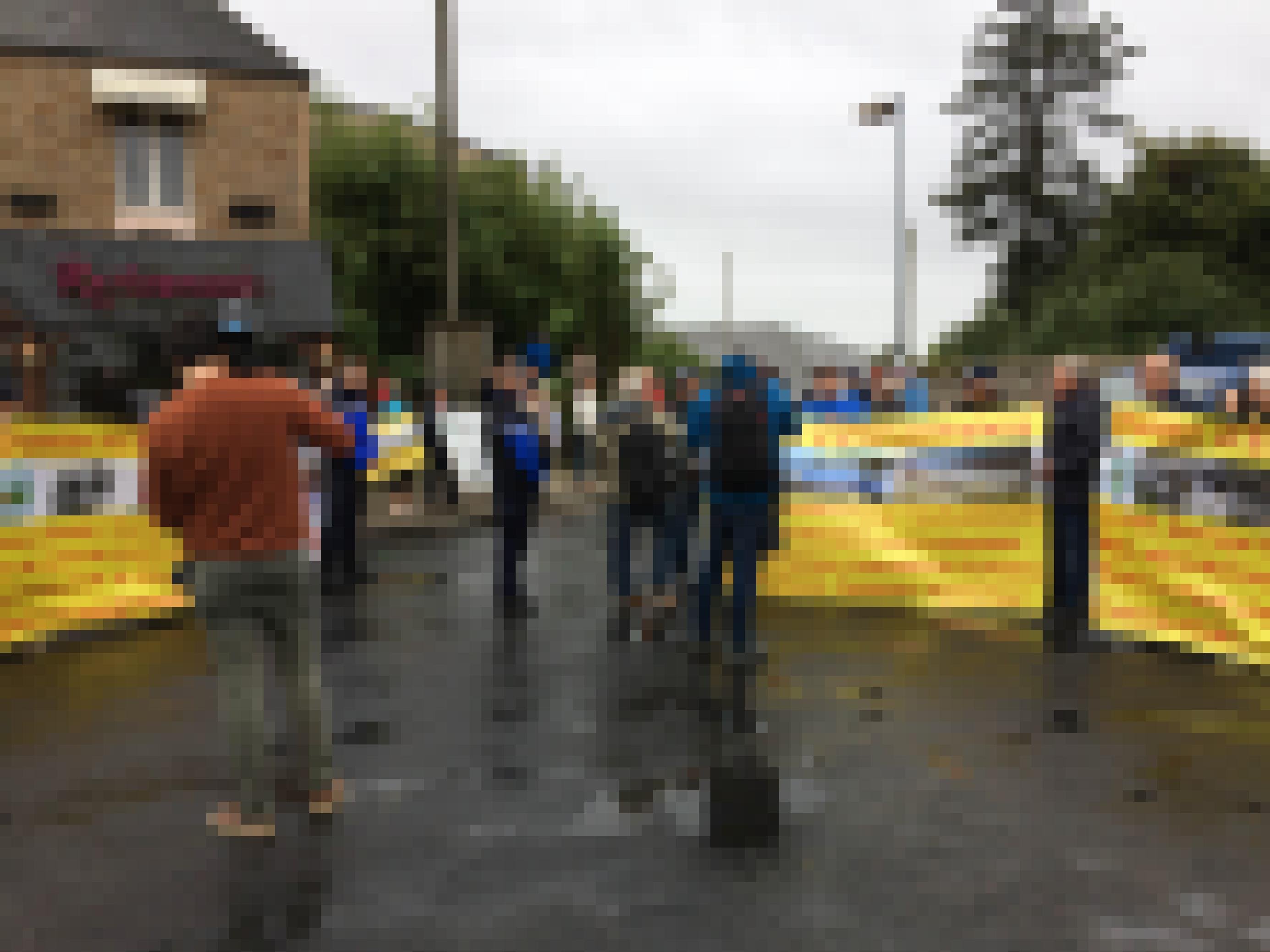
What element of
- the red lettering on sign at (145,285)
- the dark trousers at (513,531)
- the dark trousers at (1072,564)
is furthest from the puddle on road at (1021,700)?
the red lettering on sign at (145,285)

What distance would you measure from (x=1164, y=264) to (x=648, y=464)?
33323 millimetres

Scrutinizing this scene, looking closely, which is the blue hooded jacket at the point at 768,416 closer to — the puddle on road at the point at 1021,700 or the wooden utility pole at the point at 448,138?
the puddle on road at the point at 1021,700

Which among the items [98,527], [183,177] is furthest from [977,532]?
[183,177]

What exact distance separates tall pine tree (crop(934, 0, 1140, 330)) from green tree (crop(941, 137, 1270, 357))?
9.61ft

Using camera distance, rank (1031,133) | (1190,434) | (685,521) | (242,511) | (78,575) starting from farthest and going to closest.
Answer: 1. (1031,133)
2. (685,521)
3. (78,575)
4. (1190,434)
5. (242,511)

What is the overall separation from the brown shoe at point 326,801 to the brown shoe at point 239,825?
207mm

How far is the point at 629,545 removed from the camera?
12.0 metres

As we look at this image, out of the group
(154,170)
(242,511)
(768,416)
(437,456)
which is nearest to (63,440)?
(768,416)

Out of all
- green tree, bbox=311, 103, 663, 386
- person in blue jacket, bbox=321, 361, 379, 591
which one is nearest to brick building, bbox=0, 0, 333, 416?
person in blue jacket, bbox=321, 361, 379, 591

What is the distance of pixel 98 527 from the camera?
11.0 meters

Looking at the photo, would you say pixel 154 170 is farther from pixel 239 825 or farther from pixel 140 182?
pixel 239 825

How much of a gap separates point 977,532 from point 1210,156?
142 ft

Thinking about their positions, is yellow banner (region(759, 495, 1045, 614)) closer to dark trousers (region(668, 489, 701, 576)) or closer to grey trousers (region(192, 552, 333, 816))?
dark trousers (region(668, 489, 701, 576))

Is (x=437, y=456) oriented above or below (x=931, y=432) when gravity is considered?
below
